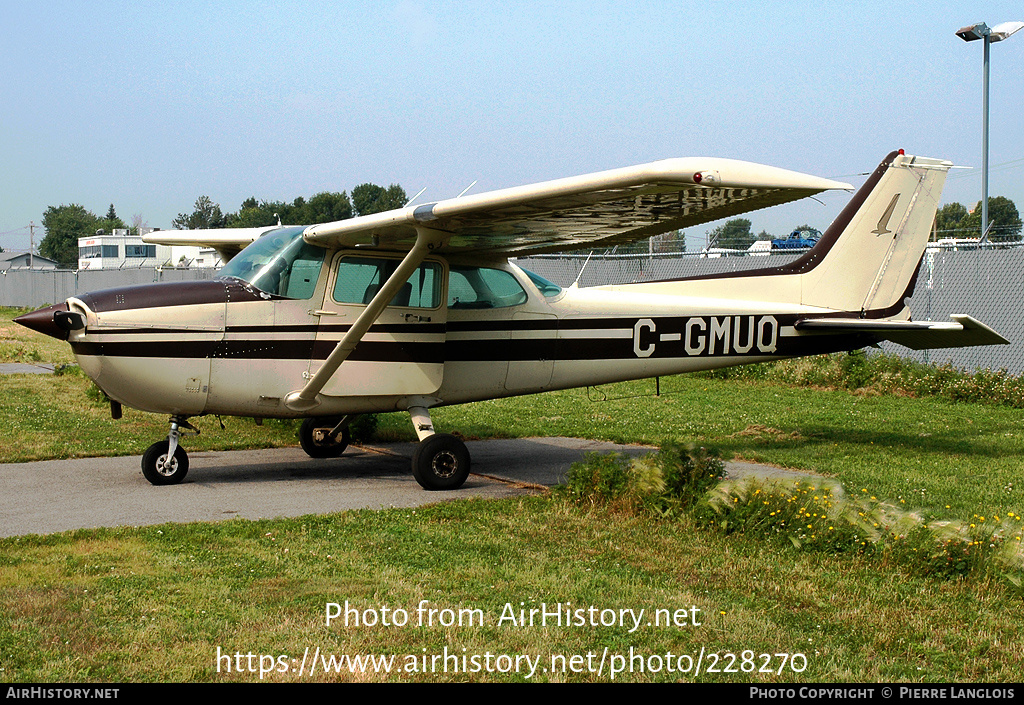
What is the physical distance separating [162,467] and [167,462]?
61 mm

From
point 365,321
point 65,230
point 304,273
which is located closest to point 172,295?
point 304,273

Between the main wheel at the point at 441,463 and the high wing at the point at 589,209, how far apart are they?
1818 mm

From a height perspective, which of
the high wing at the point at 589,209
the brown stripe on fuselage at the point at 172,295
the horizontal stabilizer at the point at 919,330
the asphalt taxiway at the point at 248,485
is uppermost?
the high wing at the point at 589,209

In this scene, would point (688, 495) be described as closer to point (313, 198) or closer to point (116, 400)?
point (116, 400)

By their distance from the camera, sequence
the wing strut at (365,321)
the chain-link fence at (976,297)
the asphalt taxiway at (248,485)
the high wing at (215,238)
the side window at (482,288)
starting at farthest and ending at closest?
1. the chain-link fence at (976,297)
2. the high wing at (215,238)
3. the side window at (482,288)
4. the wing strut at (365,321)
5. the asphalt taxiway at (248,485)

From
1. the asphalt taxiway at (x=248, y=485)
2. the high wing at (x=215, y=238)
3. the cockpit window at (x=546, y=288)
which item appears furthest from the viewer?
the high wing at (x=215, y=238)

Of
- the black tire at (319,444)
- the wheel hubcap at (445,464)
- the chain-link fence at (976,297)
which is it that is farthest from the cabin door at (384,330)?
the chain-link fence at (976,297)

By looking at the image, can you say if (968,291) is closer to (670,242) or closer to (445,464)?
(670,242)

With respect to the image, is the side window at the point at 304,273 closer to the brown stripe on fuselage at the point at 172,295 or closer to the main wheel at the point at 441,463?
the brown stripe on fuselage at the point at 172,295

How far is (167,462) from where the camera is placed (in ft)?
28.0

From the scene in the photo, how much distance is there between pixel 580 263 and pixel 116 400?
16.0 meters

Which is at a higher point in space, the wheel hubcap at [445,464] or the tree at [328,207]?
the tree at [328,207]

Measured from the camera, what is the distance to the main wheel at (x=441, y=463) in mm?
8508

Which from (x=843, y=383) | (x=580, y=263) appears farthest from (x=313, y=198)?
(x=843, y=383)
